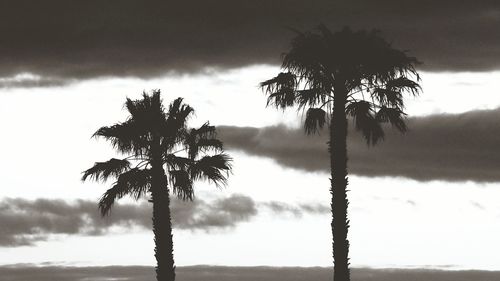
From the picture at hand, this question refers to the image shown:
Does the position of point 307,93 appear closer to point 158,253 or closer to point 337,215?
point 337,215

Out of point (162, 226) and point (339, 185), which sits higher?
point (339, 185)

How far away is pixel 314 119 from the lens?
148ft

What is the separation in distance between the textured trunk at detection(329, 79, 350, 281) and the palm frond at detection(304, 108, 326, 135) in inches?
37.5

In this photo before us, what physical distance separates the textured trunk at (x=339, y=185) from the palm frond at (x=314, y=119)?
95 centimetres

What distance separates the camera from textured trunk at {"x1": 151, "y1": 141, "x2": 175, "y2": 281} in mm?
48000

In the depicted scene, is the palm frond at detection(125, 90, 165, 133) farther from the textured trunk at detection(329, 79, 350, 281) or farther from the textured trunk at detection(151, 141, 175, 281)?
the textured trunk at detection(329, 79, 350, 281)

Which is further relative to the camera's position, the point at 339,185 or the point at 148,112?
the point at 148,112

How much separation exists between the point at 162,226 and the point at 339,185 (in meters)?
9.52

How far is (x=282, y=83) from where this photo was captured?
45.8 meters

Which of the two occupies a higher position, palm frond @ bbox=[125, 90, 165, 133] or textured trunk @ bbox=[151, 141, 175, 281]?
palm frond @ bbox=[125, 90, 165, 133]

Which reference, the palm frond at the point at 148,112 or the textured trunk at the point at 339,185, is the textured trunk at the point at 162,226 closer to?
the palm frond at the point at 148,112

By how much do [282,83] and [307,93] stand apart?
130cm

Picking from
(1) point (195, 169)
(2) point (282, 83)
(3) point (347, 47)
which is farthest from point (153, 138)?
(3) point (347, 47)

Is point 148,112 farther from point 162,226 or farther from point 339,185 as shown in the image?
point 339,185
